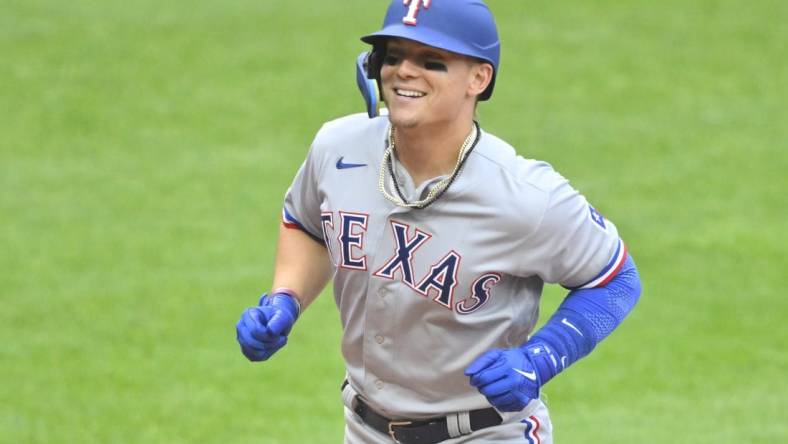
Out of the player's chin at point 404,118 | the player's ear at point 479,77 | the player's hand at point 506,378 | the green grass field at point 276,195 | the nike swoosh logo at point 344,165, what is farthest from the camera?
the green grass field at point 276,195

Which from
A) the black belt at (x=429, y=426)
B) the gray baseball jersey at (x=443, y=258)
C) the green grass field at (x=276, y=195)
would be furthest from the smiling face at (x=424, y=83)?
the green grass field at (x=276, y=195)

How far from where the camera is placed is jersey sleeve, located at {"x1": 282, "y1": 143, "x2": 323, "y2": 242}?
4.51 m

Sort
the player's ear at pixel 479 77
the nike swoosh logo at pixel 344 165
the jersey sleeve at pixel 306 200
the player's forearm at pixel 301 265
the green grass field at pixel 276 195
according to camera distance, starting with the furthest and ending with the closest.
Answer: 1. the green grass field at pixel 276 195
2. the player's forearm at pixel 301 265
3. the jersey sleeve at pixel 306 200
4. the nike swoosh logo at pixel 344 165
5. the player's ear at pixel 479 77

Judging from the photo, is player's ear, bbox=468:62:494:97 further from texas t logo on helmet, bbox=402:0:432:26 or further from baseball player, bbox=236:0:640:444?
texas t logo on helmet, bbox=402:0:432:26

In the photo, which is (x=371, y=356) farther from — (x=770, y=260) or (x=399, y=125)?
(x=770, y=260)

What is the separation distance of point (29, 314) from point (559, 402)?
118 inches

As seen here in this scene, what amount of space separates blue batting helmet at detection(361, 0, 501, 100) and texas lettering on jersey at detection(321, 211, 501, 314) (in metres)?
0.52

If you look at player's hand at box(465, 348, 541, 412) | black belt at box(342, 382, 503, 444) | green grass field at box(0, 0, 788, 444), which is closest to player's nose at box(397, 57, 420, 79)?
player's hand at box(465, 348, 541, 412)

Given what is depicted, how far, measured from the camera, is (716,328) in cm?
853

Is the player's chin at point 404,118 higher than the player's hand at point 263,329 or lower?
higher

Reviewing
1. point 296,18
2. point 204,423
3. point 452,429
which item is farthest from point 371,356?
point 296,18

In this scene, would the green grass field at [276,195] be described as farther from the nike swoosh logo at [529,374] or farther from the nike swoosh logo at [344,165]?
the nike swoosh logo at [529,374]

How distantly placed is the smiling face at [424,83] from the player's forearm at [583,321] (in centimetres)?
62

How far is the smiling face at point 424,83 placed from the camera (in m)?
4.12
